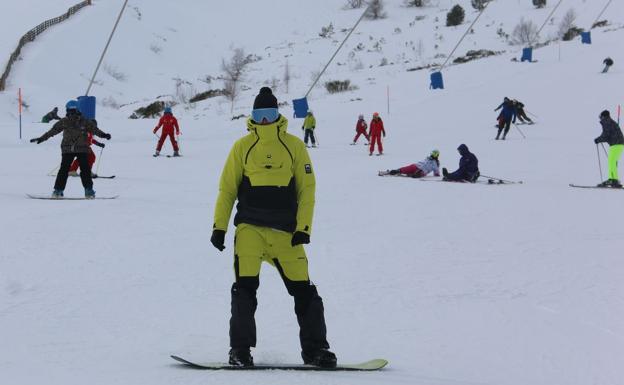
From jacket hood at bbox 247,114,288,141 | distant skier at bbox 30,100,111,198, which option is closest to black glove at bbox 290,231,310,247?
jacket hood at bbox 247,114,288,141

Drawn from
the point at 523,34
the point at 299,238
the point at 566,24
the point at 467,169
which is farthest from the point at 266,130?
the point at 566,24

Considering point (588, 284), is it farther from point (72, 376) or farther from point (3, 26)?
point (3, 26)

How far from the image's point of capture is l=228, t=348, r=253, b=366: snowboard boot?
3.81 m

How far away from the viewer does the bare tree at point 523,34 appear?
45281mm

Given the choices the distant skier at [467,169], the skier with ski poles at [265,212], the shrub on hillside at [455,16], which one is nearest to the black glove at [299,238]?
the skier with ski poles at [265,212]

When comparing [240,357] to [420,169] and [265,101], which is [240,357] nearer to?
[265,101]

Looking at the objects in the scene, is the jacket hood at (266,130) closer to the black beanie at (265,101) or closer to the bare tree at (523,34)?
the black beanie at (265,101)

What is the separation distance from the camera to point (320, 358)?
12.8 feet

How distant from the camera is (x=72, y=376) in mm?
3496

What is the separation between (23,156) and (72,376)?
14423 mm

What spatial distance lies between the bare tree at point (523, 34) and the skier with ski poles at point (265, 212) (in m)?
→ 44.2

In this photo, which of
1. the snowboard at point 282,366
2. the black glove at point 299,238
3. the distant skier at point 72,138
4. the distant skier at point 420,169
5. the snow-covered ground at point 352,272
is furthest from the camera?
the distant skier at point 420,169

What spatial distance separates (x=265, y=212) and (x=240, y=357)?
2.58 ft

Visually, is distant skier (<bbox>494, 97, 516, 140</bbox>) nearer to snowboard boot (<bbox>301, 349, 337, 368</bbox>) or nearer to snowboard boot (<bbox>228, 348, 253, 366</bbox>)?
snowboard boot (<bbox>301, 349, 337, 368</bbox>)
